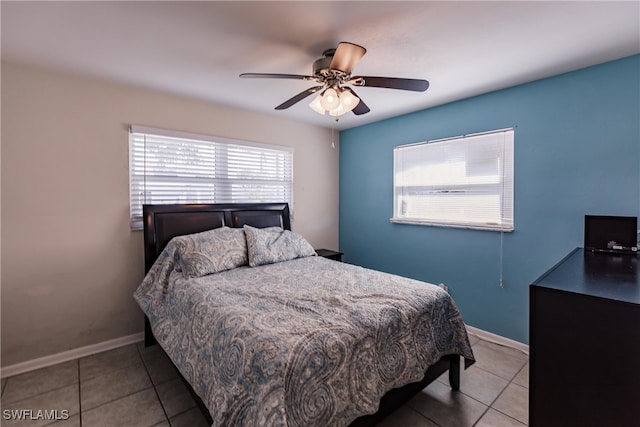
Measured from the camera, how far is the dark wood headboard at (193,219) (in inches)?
105

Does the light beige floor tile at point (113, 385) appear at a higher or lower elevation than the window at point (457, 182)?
lower

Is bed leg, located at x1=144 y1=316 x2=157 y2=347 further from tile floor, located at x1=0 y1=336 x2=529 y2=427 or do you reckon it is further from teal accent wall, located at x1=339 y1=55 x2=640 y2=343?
teal accent wall, located at x1=339 y1=55 x2=640 y2=343

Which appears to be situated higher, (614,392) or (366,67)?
(366,67)

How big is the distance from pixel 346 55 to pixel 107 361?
296cm

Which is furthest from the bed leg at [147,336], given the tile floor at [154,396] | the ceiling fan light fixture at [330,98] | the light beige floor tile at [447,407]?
the ceiling fan light fixture at [330,98]

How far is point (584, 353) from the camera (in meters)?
1.13

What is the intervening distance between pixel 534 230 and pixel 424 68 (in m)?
1.67

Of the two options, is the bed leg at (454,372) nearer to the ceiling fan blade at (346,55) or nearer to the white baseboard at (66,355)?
the ceiling fan blade at (346,55)

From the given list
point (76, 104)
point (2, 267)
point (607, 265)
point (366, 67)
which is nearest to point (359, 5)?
point (366, 67)

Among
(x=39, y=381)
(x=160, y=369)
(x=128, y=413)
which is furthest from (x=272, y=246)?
(x=39, y=381)

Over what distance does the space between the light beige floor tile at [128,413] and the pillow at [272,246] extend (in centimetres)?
118

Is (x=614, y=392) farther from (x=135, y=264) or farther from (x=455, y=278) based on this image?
(x=135, y=264)

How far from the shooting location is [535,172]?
2.53m

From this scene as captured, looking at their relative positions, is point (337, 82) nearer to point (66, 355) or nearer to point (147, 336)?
point (147, 336)
